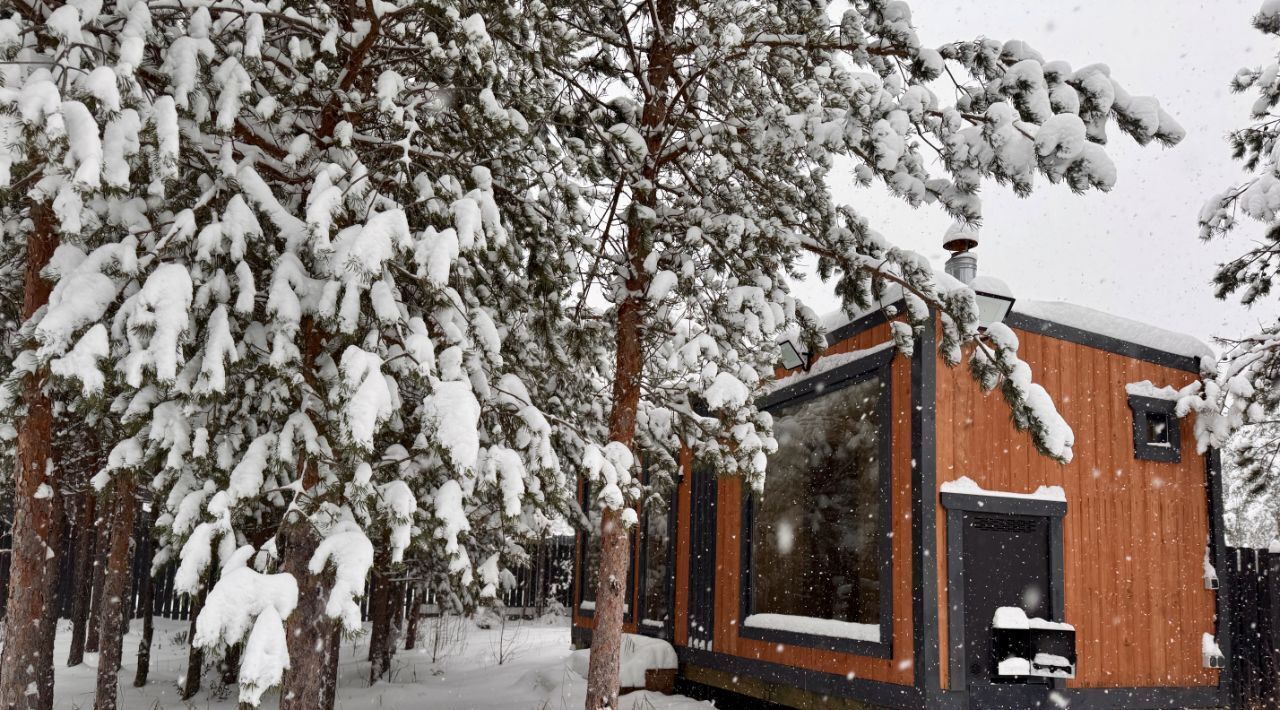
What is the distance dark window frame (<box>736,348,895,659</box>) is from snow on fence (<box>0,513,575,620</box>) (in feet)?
19.7

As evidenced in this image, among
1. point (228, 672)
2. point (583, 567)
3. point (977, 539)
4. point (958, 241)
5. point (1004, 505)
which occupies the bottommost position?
point (228, 672)

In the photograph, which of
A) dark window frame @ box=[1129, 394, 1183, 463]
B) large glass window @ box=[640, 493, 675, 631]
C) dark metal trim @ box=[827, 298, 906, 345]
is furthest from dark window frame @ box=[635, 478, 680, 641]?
dark window frame @ box=[1129, 394, 1183, 463]

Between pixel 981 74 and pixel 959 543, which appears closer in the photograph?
pixel 981 74

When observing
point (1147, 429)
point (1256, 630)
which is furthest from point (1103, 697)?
point (1256, 630)

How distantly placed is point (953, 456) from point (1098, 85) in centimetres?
324

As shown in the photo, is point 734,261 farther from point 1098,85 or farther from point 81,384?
point 81,384

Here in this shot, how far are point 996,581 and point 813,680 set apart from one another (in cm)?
176

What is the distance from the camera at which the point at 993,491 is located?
643 cm

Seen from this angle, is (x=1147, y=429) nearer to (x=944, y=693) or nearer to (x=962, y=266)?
(x=962, y=266)

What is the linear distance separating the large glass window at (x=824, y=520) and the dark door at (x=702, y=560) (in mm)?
771

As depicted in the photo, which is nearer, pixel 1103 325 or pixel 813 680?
pixel 813 680

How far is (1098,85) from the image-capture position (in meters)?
3.87

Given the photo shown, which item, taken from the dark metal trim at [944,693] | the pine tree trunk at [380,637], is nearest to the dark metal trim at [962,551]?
the dark metal trim at [944,693]

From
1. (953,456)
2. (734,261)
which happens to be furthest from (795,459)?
(734,261)
